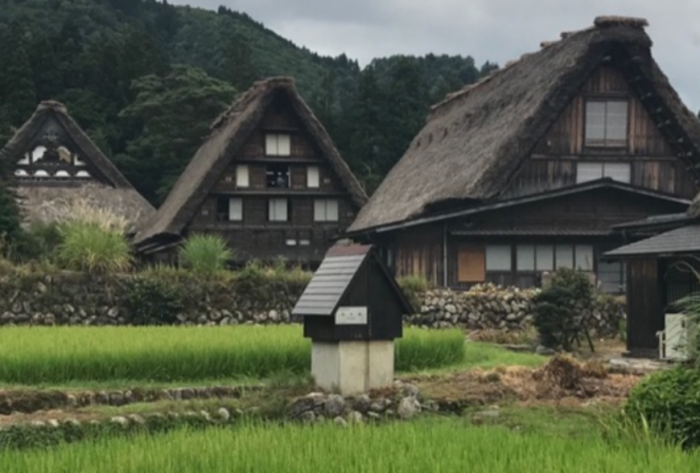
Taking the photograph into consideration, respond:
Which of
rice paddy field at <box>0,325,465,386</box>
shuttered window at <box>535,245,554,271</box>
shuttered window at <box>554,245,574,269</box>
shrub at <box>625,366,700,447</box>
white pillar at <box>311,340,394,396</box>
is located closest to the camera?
shrub at <box>625,366,700,447</box>

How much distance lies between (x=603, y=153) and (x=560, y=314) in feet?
29.8

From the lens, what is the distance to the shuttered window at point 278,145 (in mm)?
32469

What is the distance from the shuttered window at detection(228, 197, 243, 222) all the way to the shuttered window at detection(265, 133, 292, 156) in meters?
1.68

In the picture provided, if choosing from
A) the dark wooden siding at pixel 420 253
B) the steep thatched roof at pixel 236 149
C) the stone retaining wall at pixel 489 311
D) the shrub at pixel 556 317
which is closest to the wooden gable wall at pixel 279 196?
the steep thatched roof at pixel 236 149

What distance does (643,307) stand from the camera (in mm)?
18906

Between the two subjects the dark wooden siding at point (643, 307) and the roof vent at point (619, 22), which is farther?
the roof vent at point (619, 22)

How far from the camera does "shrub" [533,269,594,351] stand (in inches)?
781

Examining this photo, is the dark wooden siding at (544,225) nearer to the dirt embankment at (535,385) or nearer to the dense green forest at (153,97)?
the dirt embankment at (535,385)

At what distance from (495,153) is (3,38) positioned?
109 feet

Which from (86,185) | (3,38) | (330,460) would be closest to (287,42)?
(3,38)

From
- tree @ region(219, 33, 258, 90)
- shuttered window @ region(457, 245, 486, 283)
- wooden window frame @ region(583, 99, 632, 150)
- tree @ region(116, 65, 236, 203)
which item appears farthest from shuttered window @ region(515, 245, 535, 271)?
tree @ region(219, 33, 258, 90)

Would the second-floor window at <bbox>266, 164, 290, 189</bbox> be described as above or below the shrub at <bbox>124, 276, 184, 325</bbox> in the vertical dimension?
above

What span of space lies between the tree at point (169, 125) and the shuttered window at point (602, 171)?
72.5 feet

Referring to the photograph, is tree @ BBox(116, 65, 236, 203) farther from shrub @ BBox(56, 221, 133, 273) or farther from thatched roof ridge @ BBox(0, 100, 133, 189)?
shrub @ BBox(56, 221, 133, 273)
